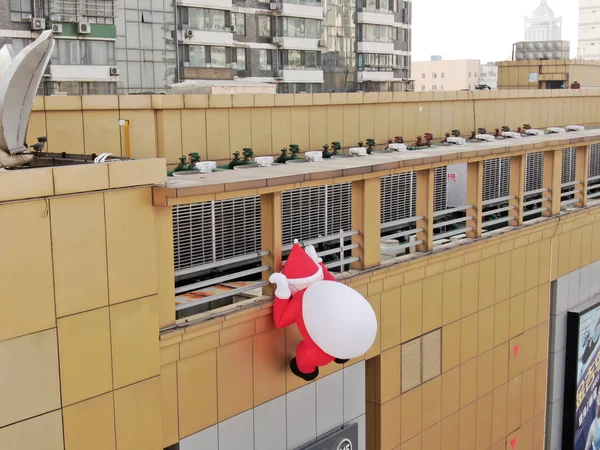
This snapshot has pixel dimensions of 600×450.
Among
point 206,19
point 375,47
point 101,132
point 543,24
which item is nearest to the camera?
point 101,132

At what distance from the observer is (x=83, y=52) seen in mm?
34219

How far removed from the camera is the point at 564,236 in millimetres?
13398

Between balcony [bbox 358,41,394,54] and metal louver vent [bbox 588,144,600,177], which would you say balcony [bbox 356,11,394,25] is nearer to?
balcony [bbox 358,41,394,54]

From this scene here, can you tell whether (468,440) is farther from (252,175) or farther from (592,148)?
(592,148)

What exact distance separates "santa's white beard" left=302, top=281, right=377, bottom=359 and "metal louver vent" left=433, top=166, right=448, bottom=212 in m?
5.68

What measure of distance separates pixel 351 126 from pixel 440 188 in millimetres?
1737

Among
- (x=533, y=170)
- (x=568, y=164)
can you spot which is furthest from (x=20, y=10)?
(x=533, y=170)

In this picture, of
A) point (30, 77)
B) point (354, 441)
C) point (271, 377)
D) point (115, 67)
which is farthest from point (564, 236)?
point (115, 67)

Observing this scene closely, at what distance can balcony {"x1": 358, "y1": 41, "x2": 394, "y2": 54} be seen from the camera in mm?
53156

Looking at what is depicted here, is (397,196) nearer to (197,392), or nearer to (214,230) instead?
(214,230)

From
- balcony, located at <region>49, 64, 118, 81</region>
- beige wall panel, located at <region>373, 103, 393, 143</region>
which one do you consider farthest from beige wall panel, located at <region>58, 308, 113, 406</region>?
balcony, located at <region>49, 64, 118, 81</region>

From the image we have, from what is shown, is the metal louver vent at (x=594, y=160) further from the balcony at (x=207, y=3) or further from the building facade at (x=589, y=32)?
the building facade at (x=589, y=32)

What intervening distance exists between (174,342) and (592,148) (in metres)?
12.0

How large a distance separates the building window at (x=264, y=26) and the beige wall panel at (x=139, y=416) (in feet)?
127
